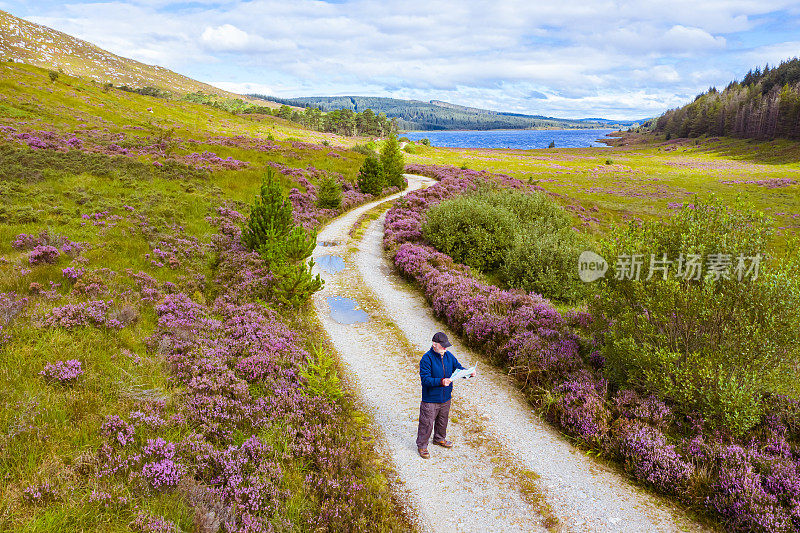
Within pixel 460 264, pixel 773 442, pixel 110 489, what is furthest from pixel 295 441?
pixel 460 264

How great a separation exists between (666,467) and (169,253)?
16117 millimetres

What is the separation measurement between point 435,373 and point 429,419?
3.15 feet

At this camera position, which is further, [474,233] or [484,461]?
[474,233]

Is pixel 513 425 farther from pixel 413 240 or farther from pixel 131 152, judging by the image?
pixel 131 152

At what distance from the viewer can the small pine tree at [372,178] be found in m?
35.8

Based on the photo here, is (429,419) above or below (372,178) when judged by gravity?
below

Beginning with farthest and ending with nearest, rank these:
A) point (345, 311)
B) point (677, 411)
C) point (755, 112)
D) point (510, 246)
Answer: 1. point (755, 112)
2. point (510, 246)
3. point (345, 311)
4. point (677, 411)

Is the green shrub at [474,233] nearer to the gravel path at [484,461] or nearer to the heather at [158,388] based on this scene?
the gravel path at [484,461]

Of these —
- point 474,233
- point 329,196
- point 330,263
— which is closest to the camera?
point 330,263

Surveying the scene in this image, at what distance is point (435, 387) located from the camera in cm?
729

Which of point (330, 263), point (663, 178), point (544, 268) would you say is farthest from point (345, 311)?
point (663, 178)

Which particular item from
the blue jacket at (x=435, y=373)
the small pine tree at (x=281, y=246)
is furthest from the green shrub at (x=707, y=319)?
the small pine tree at (x=281, y=246)

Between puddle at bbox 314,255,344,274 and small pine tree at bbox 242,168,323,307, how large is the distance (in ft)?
8.62

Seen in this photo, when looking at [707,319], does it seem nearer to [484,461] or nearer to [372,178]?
[484,461]
